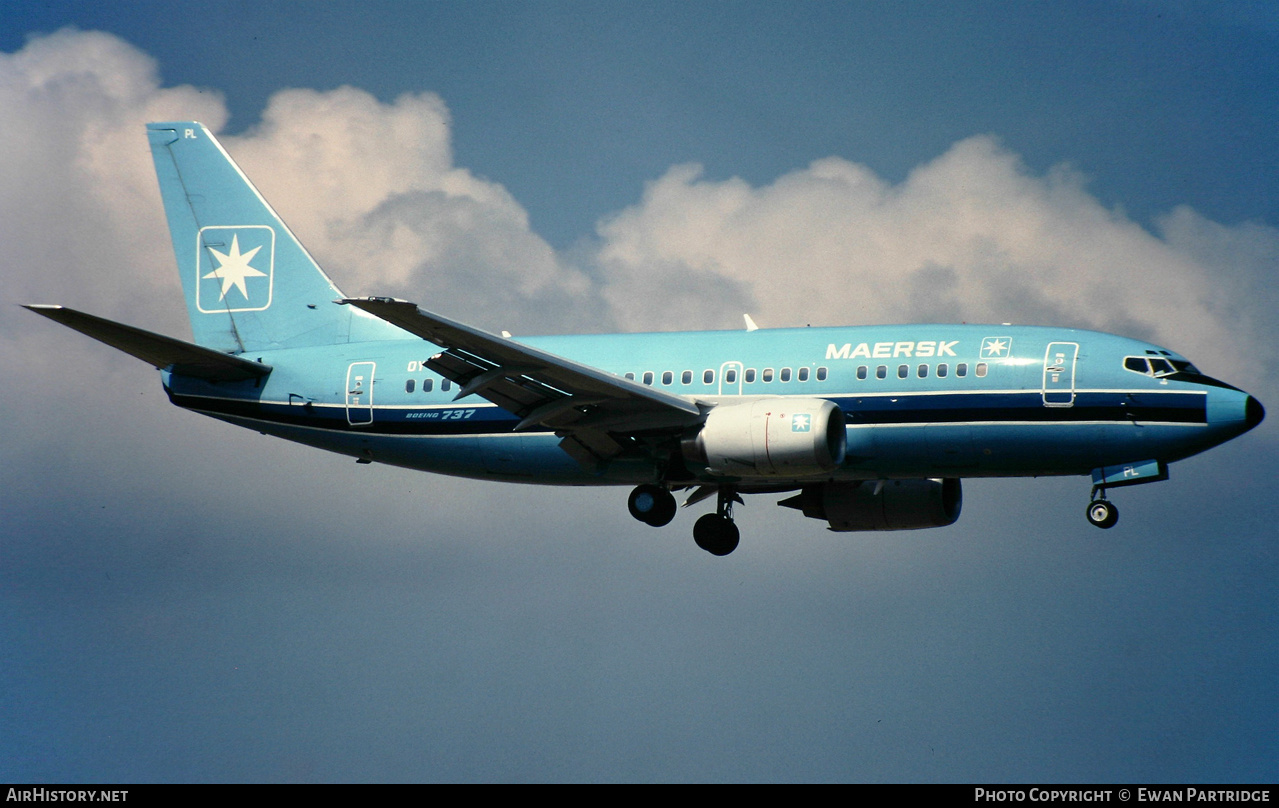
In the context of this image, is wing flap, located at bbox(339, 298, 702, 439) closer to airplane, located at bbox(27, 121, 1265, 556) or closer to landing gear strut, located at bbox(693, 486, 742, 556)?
airplane, located at bbox(27, 121, 1265, 556)

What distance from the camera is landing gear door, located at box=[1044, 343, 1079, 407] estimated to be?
36594mm

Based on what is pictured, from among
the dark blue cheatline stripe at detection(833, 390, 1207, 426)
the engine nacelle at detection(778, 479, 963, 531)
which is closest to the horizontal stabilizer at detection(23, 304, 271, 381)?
the engine nacelle at detection(778, 479, 963, 531)

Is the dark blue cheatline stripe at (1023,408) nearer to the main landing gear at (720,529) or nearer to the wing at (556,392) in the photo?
the wing at (556,392)

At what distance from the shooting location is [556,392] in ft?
127

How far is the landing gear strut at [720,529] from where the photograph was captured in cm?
4403

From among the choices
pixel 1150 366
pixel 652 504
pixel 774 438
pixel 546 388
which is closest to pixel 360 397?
pixel 546 388

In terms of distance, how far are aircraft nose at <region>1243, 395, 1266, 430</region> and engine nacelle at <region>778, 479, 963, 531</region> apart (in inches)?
381

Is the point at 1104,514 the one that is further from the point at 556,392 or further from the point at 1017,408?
the point at 556,392

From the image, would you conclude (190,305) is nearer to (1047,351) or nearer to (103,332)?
(103,332)

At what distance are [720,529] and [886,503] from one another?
4874 millimetres

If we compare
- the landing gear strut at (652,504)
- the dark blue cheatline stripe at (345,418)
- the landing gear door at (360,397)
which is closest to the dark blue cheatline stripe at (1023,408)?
the landing gear strut at (652,504)

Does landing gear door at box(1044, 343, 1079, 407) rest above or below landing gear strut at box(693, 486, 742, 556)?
above
